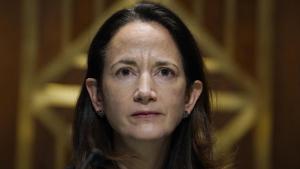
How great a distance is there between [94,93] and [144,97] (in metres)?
0.20

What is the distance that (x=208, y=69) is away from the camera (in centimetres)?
369

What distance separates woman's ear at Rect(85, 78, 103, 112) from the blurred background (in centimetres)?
176

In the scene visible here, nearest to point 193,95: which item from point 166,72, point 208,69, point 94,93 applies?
point 166,72

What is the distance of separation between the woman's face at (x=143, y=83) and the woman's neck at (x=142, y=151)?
0.03 m

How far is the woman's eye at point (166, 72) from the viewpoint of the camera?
177 centimetres

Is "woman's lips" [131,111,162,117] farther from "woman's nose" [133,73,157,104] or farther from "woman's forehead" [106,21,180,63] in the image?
"woman's forehead" [106,21,180,63]

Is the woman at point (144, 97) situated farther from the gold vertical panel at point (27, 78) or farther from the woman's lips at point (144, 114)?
the gold vertical panel at point (27, 78)

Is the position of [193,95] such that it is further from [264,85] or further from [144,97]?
[264,85]

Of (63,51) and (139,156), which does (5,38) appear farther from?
(139,156)

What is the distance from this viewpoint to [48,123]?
3.63 meters

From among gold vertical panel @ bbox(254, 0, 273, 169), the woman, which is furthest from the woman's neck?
gold vertical panel @ bbox(254, 0, 273, 169)

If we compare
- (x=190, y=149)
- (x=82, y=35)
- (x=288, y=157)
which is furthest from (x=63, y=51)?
(x=190, y=149)

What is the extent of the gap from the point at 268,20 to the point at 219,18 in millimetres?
254

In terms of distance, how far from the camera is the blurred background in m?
3.62
